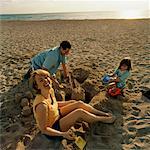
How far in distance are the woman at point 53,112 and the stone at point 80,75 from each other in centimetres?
202

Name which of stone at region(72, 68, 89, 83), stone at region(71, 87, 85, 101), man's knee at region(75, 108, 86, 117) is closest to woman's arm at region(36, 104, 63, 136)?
man's knee at region(75, 108, 86, 117)

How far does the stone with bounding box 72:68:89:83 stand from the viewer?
6.36 metres

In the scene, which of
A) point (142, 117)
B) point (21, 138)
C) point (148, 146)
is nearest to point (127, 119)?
point (142, 117)

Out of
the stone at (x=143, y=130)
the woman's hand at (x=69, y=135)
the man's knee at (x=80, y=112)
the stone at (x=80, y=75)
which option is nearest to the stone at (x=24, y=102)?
the woman's hand at (x=69, y=135)

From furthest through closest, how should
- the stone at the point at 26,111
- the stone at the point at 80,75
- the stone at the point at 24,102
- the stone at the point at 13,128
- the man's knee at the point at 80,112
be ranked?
the stone at the point at 80,75
the stone at the point at 24,102
the stone at the point at 26,111
the stone at the point at 13,128
the man's knee at the point at 80,112

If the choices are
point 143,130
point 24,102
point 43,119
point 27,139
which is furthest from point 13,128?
point 143,130

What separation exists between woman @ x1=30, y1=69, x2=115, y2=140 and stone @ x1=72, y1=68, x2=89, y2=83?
2.02 m

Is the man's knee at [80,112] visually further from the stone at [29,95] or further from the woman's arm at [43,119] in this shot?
the stone at [29,95]

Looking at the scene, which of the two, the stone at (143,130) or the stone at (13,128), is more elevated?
the stone at (143,130)

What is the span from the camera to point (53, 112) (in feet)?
13.1

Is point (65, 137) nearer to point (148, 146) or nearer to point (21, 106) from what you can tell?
point (148, 146)

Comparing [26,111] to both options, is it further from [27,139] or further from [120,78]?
[120,78]

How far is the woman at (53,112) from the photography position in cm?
384

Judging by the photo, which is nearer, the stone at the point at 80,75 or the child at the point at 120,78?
the child at the point at 120,78
